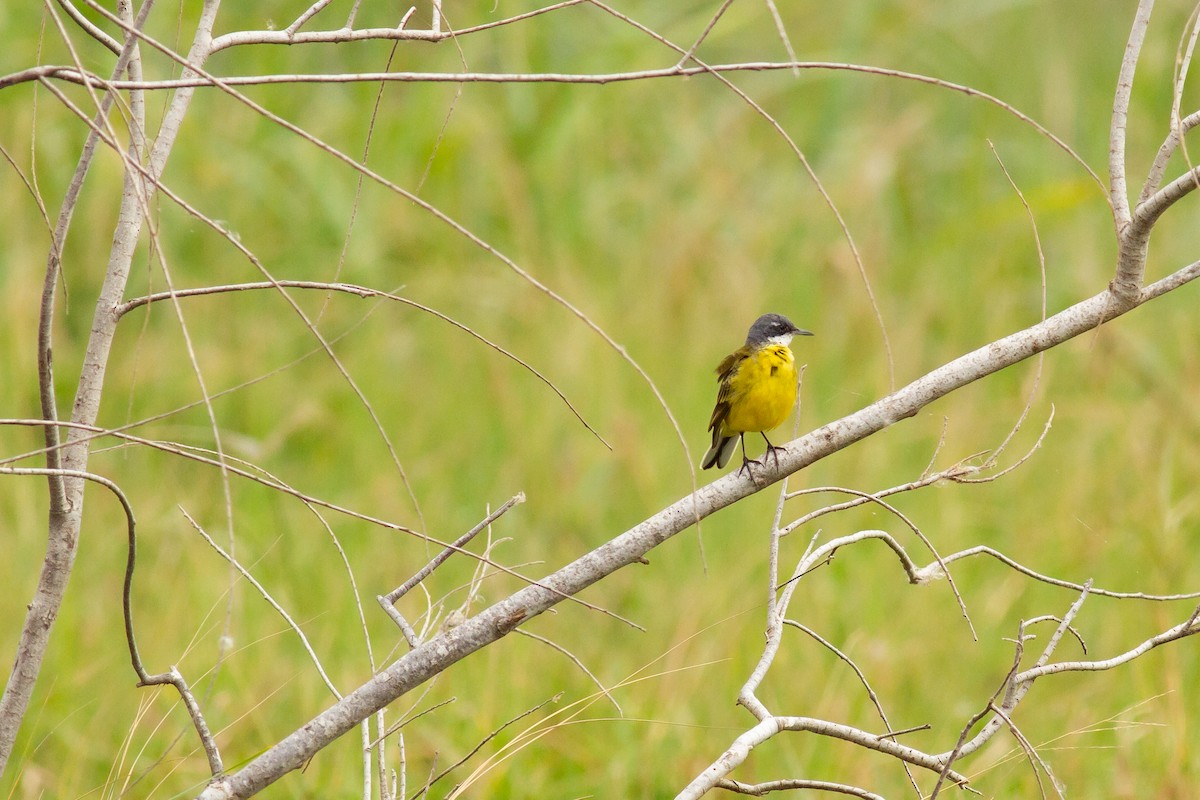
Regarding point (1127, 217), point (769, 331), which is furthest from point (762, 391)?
point (1127, 217)

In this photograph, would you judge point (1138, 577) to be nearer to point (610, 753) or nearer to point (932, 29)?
point (610, 753)

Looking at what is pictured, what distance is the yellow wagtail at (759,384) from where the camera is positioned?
11.5 ft

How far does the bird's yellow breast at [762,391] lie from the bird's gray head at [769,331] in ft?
0.36

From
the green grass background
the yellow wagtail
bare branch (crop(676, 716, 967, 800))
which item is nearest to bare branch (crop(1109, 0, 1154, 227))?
bare branch (crop(676, 716, 967, 800))

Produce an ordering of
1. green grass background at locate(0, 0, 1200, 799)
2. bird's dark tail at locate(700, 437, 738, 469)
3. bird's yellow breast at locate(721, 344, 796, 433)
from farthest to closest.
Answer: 1. bird's dark tail at locate(700, 437, 738, 469)
2. green grass background at locate(0, 0, 1200, 799)
3. bird's yellow breast at locate(721, 344, 796, 433)

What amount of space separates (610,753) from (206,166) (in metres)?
3.67

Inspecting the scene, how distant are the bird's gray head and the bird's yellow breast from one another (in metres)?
0.11

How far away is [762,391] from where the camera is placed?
11.4 feet

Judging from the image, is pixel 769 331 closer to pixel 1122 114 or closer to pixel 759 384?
pixel 759 384

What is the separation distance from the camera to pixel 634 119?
7.12 metres

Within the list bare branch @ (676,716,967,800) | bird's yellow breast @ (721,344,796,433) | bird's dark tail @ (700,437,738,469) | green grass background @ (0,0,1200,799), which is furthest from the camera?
bird's dark tail @ (700,437,738,469)

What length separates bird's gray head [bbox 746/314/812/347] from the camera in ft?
12.4

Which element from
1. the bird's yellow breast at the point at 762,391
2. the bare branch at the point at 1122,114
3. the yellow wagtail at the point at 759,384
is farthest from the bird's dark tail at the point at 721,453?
the bare branch at the point at 1122,114

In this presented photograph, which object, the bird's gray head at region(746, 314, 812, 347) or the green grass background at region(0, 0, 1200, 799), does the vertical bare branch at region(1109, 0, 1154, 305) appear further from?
the bird's gray head at region(746, 314, 812, 347)
